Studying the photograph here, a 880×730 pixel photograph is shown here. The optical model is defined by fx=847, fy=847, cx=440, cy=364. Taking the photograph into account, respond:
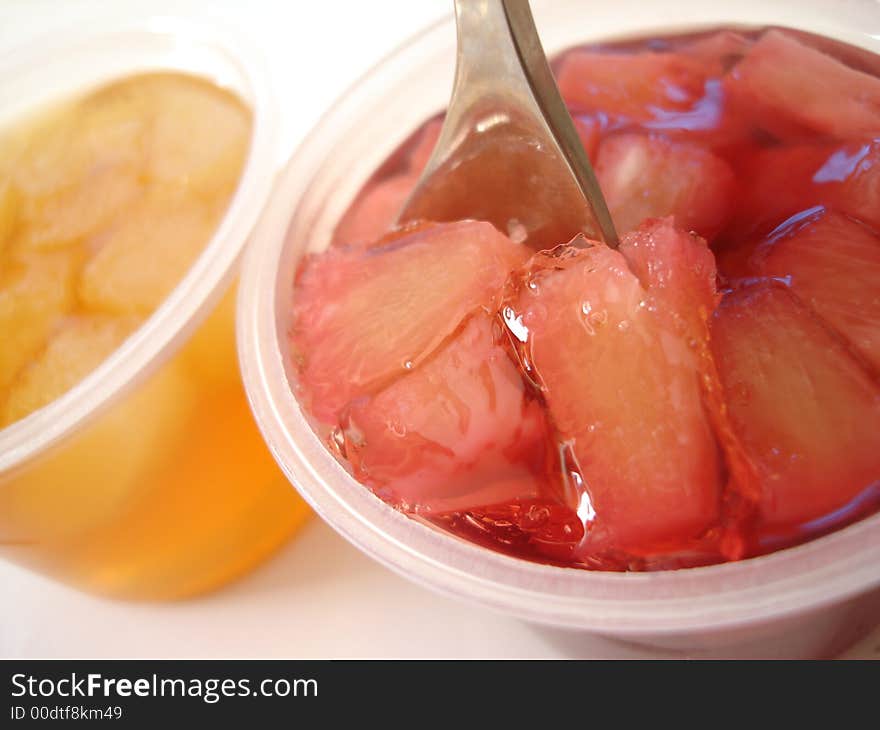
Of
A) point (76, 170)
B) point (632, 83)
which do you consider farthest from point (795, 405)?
point (76, 170)

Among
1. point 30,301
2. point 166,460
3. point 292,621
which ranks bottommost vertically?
point 292,621

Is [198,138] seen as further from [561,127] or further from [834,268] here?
[834,268]

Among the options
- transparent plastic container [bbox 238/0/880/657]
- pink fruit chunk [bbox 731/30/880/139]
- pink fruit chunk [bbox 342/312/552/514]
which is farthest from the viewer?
pink fruit chunk [bbox 731/30/880/139]

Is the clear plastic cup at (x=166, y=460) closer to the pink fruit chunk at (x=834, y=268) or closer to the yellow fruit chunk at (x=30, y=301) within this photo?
the yellow fruit chunk at (x=30, y=301)

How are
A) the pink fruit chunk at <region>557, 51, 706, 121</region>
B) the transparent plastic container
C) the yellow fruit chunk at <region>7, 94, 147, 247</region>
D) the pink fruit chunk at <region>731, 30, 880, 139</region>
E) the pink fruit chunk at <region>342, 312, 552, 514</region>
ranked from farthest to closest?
the yellow fruit chunk at <region>7, 94, 147, 247</region> → the pink fruit chunk at <region>557, 51, 706, 121</region> → the pink fruit chunk at <region>731, 30, 880, 139</region> → the pink fruit chunk at <region>342, 312, 552, 514</region> → the transparent plastic container

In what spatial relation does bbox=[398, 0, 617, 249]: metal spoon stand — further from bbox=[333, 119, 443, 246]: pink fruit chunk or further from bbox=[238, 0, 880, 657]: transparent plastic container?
bbox=[238, 0, 880, 657]: transparent plastic container

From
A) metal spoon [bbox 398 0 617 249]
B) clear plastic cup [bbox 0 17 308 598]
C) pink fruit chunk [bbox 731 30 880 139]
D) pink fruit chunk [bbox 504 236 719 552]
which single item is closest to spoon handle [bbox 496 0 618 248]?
metal spoon [bbox 398 0 617 249]
